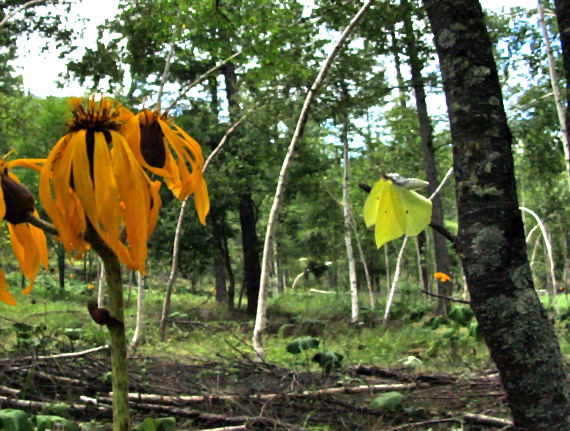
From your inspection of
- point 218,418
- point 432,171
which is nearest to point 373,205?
point 218,418

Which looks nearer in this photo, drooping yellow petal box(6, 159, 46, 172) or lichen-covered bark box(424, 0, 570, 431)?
drooping yellow petal box(6, 159, 46, 172)

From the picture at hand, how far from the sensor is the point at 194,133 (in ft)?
34.4

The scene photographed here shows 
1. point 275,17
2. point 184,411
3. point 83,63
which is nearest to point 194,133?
point 83,63

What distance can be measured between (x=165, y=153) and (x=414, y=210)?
0.26m

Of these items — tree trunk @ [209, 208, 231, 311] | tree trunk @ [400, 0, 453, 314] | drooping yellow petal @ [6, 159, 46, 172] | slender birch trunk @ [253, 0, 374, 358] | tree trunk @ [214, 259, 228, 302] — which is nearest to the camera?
drooping yellow petal @ [6, 159, 46, 172]

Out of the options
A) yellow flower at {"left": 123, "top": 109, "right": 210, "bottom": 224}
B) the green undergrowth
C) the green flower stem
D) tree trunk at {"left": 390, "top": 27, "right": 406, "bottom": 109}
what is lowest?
the green undergrowth

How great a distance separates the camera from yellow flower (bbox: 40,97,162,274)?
0.42 meters

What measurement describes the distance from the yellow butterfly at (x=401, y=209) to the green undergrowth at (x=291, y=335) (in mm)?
2184

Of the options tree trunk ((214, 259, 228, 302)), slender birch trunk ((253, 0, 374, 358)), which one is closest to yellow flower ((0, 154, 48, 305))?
slender birch trunk ((253, 0, 374, 358))

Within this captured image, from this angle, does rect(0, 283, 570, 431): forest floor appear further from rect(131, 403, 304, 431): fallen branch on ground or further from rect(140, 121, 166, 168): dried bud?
rect(140, 121, 166, 168): dried bud

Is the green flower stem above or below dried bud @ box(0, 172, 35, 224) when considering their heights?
below

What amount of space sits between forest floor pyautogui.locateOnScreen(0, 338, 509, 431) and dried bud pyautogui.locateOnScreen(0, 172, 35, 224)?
1.55m

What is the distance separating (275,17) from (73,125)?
469cm

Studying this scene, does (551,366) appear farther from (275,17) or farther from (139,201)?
(275,17)
